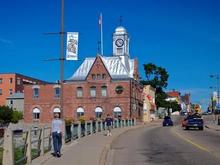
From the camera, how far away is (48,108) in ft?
315

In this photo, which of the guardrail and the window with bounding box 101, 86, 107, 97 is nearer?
the guardrail

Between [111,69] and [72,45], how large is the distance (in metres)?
69.6

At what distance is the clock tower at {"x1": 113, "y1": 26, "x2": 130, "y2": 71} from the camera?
337ft

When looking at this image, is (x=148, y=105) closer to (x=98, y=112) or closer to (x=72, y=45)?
(x=98, y=112)

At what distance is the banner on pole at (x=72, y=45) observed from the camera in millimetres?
27438

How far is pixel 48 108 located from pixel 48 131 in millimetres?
73305

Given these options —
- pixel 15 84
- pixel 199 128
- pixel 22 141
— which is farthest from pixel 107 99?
pixel 22 141

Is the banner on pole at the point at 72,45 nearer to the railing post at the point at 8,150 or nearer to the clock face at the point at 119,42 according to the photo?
the railing post at the point at 8,150

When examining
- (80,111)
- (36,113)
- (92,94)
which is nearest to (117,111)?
(92,94)

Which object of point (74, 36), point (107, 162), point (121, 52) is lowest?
point (107, 162)

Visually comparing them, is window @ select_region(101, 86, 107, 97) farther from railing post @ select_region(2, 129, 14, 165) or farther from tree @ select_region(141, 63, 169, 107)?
railing post @ select_region(2, 129, 14, 165)

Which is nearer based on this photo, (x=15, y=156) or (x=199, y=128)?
(x=15, y=156)

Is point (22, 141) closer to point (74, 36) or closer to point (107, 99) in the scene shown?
point (74, 36)

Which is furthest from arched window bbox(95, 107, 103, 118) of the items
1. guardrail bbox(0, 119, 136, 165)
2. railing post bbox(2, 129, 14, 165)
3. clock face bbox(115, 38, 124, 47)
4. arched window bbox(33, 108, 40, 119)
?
railing post bbox(2, 129, 14, 165)
